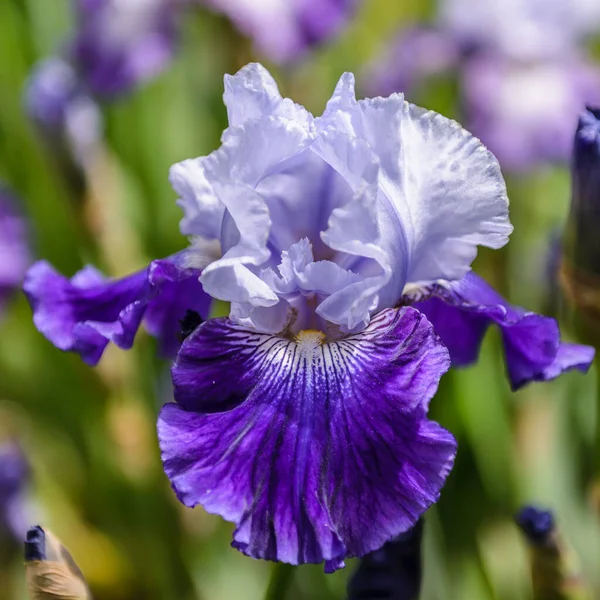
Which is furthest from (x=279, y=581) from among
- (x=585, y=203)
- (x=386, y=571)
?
(x=585, y=203)

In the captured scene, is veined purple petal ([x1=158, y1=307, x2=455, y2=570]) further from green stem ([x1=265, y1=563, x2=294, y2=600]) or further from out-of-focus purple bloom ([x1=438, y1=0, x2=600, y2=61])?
out-of-focus purple bloom ([x1=438, y1=0, x2=600, y2=61])

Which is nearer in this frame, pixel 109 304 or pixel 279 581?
pixel 279 581

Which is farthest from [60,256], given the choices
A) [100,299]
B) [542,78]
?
[542,78]

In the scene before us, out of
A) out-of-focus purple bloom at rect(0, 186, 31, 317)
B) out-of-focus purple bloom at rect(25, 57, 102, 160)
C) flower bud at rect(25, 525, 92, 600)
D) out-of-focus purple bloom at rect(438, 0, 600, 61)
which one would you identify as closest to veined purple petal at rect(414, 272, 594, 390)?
flower bud at rect(25, 525, 92, 600)

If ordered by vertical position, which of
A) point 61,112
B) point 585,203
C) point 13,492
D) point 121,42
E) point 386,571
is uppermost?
point 121,42

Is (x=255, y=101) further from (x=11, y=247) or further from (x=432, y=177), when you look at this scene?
(x=11, y=247)

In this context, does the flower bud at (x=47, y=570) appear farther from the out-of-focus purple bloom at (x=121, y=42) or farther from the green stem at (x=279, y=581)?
the out-of-focus purple bloom at (x=121, y=42)

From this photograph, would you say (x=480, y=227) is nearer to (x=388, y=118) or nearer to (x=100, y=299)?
(x=388, y=118)
